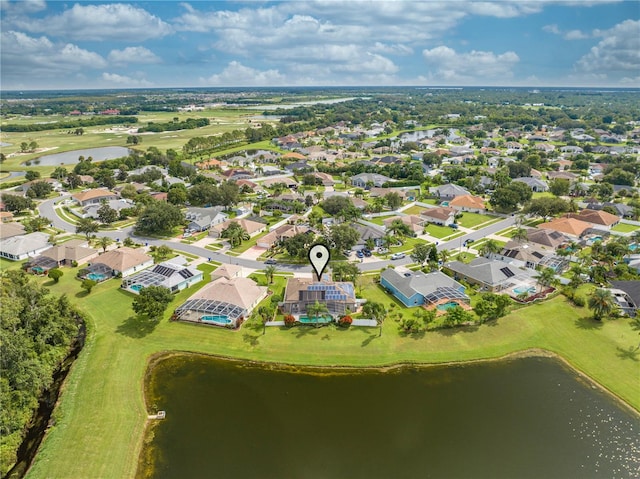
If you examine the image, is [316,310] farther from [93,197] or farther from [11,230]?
[93,197]

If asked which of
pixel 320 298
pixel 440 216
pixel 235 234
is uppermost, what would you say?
pixel 235 234

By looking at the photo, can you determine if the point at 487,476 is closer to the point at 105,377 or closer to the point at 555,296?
the point at 555,296

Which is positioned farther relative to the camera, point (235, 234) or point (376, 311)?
point (235, 234)

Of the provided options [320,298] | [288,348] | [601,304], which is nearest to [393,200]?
[320,298]

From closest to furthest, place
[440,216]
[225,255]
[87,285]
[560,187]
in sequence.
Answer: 1. [87,285]
2. [225,255]
3. [440,216]
4. [560,187]

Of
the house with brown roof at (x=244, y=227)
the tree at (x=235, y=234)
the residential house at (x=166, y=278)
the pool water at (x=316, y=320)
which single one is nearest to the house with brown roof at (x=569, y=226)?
the pool water at (x=316, y=320)

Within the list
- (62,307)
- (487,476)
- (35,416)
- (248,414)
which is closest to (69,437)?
(35,416)
